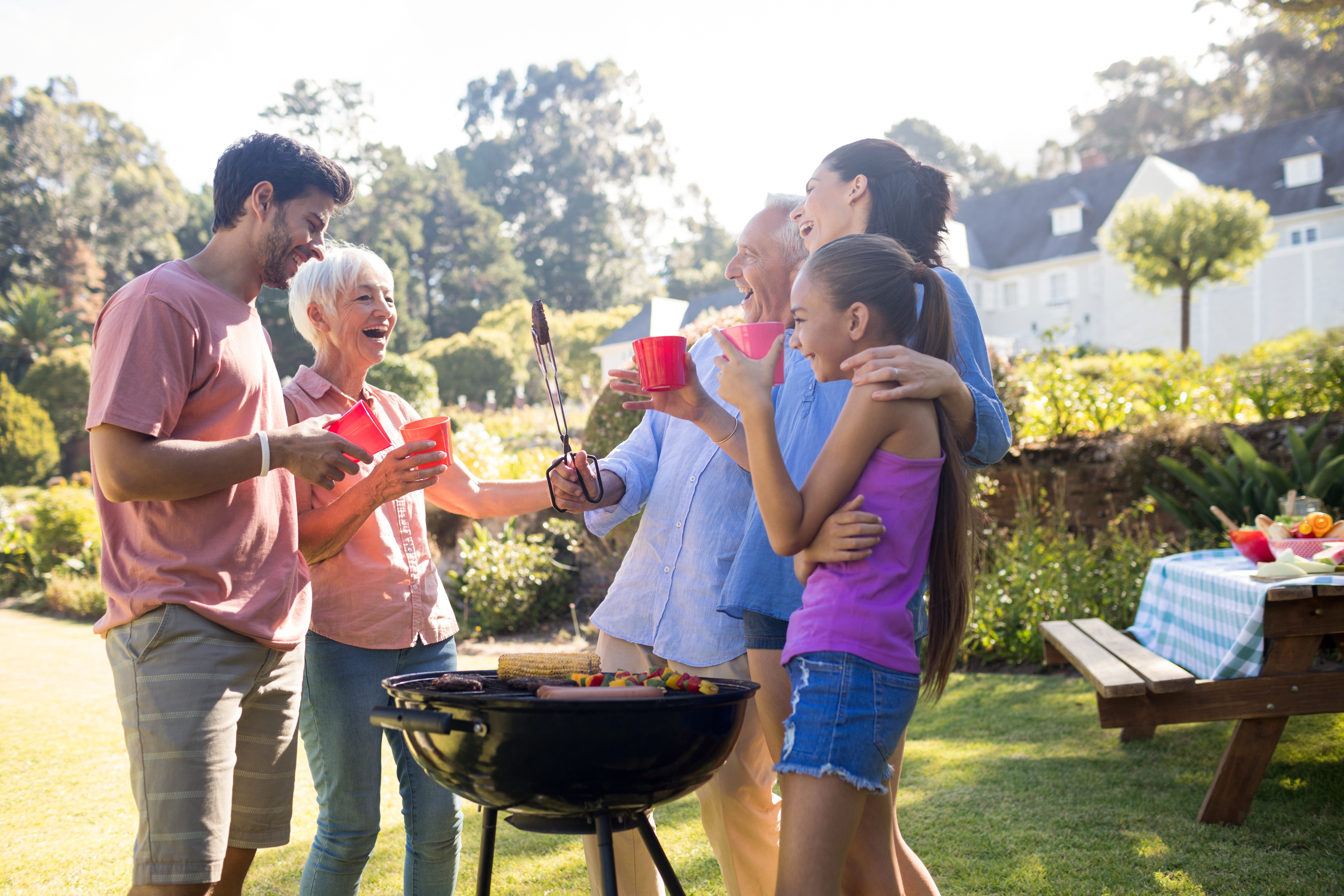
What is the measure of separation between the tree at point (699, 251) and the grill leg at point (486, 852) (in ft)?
154

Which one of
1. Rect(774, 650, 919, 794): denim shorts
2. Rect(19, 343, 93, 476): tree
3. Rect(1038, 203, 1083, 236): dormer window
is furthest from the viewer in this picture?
Rect(1038, 203, 1083, 236): dormer window

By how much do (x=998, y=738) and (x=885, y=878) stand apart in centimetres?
311

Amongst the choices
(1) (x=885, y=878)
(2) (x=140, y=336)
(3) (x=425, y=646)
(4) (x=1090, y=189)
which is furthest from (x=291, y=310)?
(4) (x=1090, y=189)

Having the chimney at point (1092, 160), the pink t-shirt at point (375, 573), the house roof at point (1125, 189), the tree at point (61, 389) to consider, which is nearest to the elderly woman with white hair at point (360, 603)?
the pink t-shirt at point (375, 573)

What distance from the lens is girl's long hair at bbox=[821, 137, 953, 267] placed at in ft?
6.68

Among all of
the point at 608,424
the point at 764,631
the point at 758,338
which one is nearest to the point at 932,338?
the point at 758,338

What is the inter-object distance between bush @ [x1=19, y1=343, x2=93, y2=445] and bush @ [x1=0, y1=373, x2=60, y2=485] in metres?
3.05

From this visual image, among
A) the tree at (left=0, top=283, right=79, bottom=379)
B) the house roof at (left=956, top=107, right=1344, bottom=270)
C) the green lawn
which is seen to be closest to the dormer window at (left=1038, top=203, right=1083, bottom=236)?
the house roof at (left=956, top=107, right=1344, bottom=270)

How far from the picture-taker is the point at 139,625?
5.84 ft

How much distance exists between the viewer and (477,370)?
32.7 m

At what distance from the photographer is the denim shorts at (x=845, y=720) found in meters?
1.56

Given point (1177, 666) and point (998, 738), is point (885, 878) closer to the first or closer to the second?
point (1177, 666)

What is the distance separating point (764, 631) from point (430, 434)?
93 cm

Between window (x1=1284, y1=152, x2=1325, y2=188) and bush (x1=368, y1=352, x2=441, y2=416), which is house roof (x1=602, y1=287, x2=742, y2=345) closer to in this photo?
bush (x1=368, y1=352, x2=441, y2=416)
